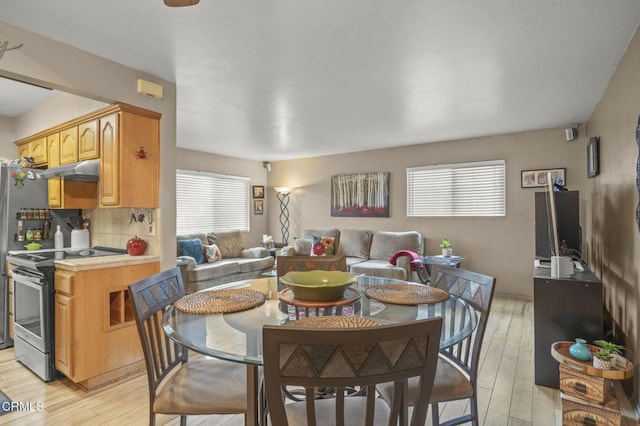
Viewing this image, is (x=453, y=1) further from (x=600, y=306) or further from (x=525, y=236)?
(x=525, y=236)

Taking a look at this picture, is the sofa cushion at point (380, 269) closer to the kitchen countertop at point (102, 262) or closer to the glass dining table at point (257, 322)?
the glass dining table at point (257, 322)

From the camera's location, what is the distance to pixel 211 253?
532 cm

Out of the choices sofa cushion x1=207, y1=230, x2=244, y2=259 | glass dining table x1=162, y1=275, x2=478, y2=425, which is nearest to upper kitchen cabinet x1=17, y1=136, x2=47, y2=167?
sofa cushion x1=207, y1=230, x2=244, y2=259

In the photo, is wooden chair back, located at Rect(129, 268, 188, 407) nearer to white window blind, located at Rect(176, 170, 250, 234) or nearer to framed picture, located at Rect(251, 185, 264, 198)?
white window blind, located at Rect(176, 170, 250, 234)

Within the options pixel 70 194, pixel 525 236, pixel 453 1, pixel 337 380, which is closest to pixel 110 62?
pixel 70 194

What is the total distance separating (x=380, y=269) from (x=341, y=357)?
416 cm

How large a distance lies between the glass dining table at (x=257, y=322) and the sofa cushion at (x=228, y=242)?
13.3ft

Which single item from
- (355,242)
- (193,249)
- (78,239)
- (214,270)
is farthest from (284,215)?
(78,239)

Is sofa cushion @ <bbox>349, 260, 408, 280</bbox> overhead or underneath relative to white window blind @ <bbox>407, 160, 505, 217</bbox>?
underneath

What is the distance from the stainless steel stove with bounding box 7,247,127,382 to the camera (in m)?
2.50

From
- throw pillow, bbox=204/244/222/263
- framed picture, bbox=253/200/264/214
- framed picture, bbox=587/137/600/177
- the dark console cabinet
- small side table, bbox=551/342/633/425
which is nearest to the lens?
small side table, bbox=551/342/633/425

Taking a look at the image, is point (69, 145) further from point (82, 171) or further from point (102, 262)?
point (102, 262)

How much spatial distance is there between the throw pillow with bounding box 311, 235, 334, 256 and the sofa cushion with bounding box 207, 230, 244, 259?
1.30 meters

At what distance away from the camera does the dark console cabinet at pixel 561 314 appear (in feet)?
7.61
